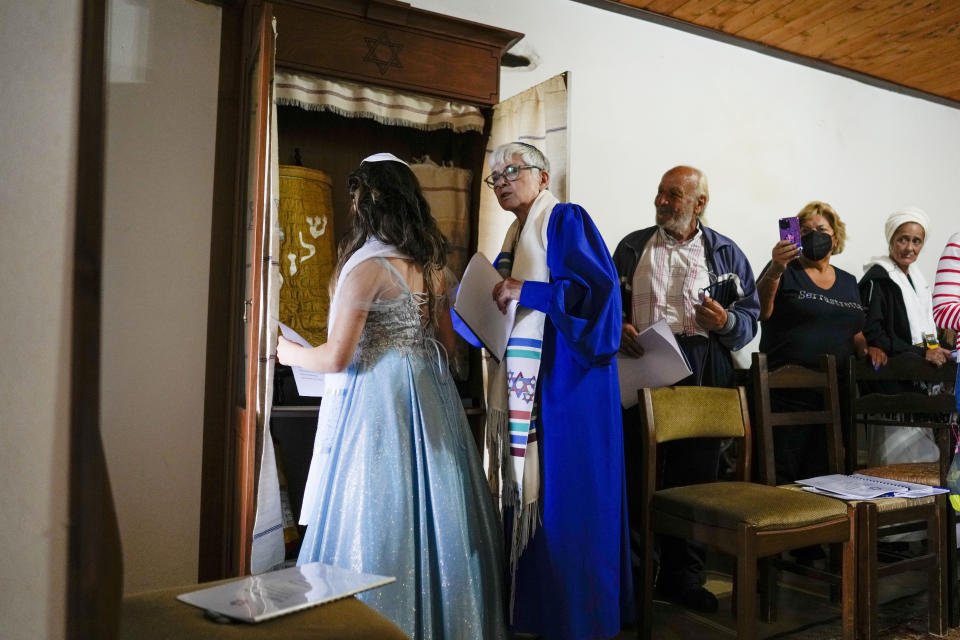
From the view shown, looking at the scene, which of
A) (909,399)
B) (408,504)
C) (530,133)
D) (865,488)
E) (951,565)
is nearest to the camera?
(408,504)

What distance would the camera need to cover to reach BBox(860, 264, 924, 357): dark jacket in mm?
3588

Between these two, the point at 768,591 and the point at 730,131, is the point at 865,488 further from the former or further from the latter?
the point at 730,131

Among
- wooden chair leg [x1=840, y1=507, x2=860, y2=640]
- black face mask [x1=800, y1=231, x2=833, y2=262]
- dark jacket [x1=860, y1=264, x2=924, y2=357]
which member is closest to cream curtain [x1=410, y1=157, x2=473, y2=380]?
wooden chair leg [x1=840, y1=507, x2=860, y2=640]

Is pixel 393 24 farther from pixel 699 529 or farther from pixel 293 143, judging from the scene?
pixel 699 529

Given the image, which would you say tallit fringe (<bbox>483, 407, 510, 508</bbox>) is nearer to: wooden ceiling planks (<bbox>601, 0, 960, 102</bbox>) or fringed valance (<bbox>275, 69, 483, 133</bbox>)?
fringed valance (<bbox>275, 69, 483, 133</bbox>)

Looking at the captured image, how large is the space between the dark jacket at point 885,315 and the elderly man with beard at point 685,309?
1.03 meters

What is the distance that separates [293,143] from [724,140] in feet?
7.36

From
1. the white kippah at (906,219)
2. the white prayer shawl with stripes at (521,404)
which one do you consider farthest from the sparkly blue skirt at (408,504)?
the white kippah at (906,219)

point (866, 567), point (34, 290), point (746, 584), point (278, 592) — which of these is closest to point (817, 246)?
point (866, 567)

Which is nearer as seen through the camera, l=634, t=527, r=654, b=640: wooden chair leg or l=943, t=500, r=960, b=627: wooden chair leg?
l=634, t=527, r=654, b=640: wooden chair leg

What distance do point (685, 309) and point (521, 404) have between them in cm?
104

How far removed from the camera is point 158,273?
8.12 ft

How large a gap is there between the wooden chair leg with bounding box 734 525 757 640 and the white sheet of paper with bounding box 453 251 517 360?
853 mm

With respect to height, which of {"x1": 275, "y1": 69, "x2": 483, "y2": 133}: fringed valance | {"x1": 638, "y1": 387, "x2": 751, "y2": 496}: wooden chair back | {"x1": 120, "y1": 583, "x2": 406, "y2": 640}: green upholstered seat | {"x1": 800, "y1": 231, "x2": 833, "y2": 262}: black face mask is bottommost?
{"x1": 120, "y1": 583, "x2": 406, "y2": 640}: green upholstered seat
